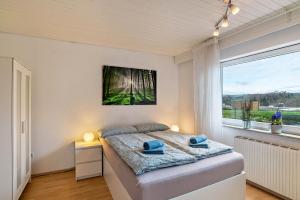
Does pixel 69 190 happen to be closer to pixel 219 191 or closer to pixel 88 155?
pixel 88 155

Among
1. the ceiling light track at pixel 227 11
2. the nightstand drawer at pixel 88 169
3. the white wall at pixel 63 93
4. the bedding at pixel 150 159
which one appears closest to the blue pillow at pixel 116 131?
the white wall at pixel 63 93

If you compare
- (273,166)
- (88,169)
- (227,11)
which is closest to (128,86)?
(88,169)

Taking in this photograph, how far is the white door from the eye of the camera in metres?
1.93

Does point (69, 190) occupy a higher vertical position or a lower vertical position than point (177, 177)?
lower

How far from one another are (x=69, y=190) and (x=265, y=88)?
332 centimetres

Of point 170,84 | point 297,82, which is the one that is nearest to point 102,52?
point 170,84

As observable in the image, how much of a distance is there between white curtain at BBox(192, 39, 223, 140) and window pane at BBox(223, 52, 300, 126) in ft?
1.21

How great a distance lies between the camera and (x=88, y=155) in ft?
8.97

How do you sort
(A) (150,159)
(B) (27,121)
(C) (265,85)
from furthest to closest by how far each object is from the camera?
1. (C) (265,85)
2. (B) (27,121)
3. (A) (150,159)

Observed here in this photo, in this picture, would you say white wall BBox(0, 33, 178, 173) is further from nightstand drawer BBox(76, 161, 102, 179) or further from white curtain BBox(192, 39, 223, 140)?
white curtain BBox(192, 39, 223, 140)

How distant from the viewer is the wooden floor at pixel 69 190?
220 cm

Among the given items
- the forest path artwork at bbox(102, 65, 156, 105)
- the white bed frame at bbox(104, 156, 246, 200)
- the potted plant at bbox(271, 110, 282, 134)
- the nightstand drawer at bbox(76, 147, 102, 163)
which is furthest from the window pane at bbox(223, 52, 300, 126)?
the nightstand drawer at bbox(76, 147, 102, 163)

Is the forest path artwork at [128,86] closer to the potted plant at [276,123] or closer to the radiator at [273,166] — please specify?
the radiator at [273,166]

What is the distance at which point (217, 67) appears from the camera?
2.88 meters
